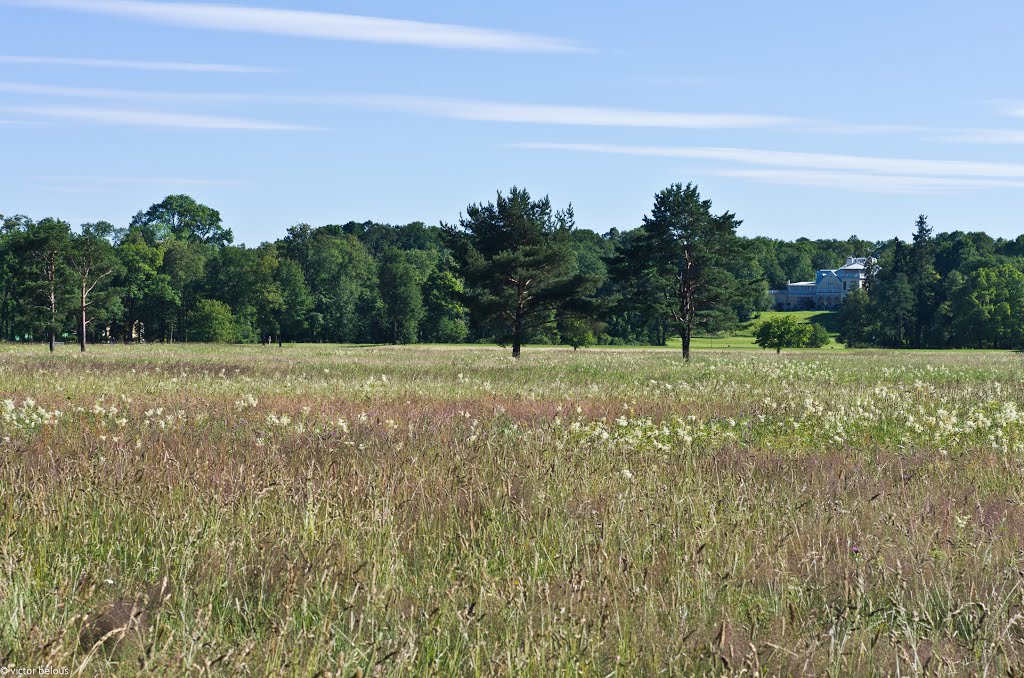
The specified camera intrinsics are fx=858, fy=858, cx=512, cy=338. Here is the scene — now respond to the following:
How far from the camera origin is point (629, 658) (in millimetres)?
3156

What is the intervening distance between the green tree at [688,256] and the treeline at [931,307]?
58831 millimetres

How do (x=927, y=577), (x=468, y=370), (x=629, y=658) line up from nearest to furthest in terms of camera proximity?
(x=629, y=658) < (x=927, y=577) < (x=468, y=370)

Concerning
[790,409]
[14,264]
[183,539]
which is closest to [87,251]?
[14,264]

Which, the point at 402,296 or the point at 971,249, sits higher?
the point at 971,249

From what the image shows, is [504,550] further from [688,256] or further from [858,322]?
[858,322]

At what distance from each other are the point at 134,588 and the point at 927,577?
3711mm

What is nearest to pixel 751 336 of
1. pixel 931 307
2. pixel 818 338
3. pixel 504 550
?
pixel 818 338

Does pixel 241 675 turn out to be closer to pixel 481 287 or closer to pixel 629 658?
pixel 629 658

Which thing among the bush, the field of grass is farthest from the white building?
the field of grass

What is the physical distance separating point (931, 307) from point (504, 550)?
101 meters

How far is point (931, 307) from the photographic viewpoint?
94.7 metres

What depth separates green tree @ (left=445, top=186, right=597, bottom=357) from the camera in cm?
4003

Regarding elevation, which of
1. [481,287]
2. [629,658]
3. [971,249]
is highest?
[971,249]

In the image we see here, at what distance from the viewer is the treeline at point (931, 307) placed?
291 feet
